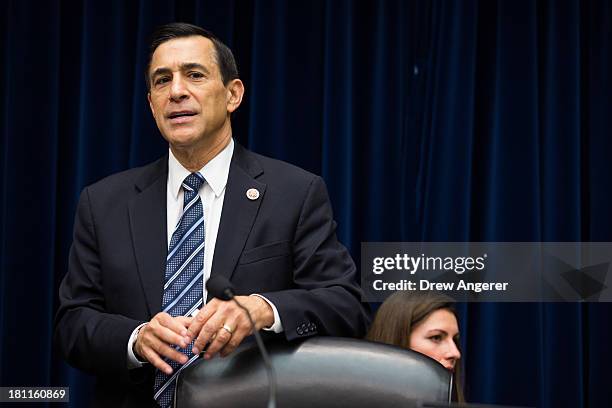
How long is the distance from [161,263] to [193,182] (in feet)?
0.66

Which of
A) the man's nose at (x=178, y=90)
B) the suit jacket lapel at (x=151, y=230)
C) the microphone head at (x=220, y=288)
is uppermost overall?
the man's nose at (x=178, y=90)

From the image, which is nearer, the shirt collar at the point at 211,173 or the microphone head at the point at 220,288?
the microphone head at the point at 220,288

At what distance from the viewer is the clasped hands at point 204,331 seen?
160 centimetres

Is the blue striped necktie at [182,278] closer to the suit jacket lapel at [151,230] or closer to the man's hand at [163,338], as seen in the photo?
the suit jacket lapel at [151,230]

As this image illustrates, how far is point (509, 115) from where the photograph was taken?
3035 millimetres

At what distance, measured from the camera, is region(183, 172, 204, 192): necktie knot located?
6.53 feet

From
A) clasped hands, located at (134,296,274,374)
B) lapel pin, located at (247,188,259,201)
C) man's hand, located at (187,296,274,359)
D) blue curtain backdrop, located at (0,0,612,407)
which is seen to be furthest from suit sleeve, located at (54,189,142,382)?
blue curtain backdrop, located at (0,0,612,407)

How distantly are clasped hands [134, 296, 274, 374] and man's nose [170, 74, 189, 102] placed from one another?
0.52 meters

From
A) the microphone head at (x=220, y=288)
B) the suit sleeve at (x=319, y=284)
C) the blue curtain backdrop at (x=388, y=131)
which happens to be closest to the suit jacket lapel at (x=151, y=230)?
the suit sleeve at (x=319, y=284)

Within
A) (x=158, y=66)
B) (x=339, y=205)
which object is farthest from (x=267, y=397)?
(x=339, y=205)

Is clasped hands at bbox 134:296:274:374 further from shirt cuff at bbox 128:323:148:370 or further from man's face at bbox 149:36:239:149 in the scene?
man's face at bbox 149:36:239:149

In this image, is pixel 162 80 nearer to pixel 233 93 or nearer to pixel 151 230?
pixel 233 93

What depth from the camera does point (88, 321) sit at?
1.83m

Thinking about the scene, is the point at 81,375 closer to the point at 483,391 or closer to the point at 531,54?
the point at 483,391
